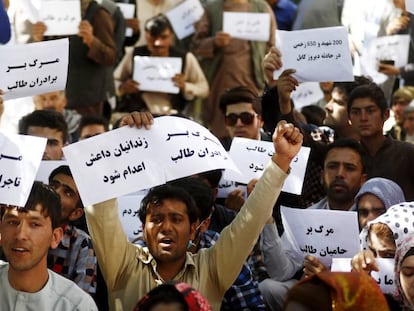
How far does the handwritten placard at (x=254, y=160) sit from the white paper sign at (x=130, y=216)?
538 mm

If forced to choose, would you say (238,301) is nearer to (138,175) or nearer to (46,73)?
(138,175)

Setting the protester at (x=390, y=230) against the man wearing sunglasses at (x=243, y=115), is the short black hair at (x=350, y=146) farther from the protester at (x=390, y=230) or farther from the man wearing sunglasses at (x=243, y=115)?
the protester at (x=390, y=230)

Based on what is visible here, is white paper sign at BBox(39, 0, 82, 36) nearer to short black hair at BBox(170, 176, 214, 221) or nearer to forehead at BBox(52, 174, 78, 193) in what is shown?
forehead at BBox(52, 174, 78, 193)

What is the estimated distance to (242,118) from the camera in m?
8.33

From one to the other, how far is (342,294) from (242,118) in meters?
4.56

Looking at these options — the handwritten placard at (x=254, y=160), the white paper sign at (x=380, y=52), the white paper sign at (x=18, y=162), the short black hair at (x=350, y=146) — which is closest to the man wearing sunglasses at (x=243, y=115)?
the short black hair at (x=350, y=146)

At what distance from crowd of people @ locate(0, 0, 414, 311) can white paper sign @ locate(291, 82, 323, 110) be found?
13cm

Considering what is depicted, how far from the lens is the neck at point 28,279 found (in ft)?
17.3

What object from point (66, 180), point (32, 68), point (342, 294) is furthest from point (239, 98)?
point (342, 294)

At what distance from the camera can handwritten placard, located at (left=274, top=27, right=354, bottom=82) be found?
7375 mm

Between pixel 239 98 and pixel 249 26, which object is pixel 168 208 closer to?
pixel 239 98

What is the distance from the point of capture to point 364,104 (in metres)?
8.09

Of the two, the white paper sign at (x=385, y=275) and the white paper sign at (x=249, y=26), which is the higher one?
the white paper sign at (x=249, y=26)

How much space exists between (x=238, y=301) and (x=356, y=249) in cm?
64
